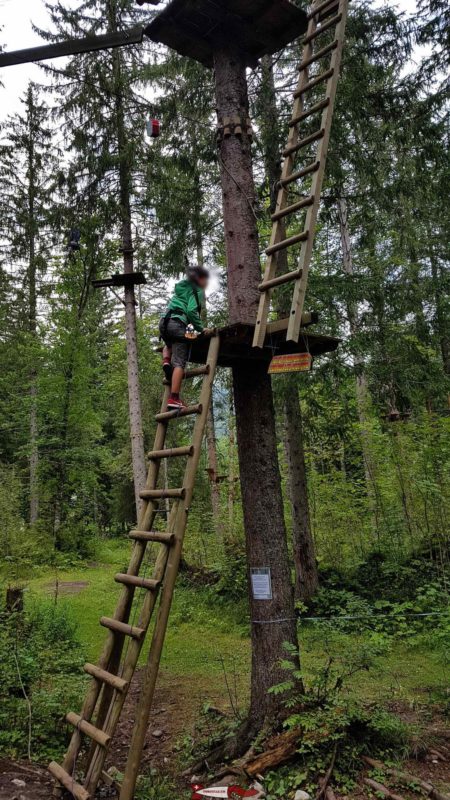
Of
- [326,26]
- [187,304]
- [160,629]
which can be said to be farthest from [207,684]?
[326,26]

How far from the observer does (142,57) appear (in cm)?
1173

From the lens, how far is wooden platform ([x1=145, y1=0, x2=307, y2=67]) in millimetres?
4914

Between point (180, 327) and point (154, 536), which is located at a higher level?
point (180, 327)

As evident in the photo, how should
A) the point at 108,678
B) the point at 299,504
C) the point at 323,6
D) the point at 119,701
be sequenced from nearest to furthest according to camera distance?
the point at 119,701 < the point at 108,678 < the point at 323,6 < the point at 299,504

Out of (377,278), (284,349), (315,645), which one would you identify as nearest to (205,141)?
(377,278)

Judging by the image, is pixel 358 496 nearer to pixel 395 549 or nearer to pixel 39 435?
pixel 395 549

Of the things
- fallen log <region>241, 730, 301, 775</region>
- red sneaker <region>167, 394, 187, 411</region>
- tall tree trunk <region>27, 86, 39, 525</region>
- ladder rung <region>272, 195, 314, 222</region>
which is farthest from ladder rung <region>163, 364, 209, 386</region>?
tall tree trunk <region>27, 86, 39, 525</region>

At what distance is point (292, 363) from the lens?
13.4ft

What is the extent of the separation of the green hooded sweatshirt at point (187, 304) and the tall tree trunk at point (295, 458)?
3.70 metres

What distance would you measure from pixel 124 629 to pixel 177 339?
237cm

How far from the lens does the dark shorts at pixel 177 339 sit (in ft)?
14.6

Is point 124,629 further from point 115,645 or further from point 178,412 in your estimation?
point 178,412

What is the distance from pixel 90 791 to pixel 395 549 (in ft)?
20.4

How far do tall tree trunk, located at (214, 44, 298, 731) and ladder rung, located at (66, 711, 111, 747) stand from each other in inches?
52.3
